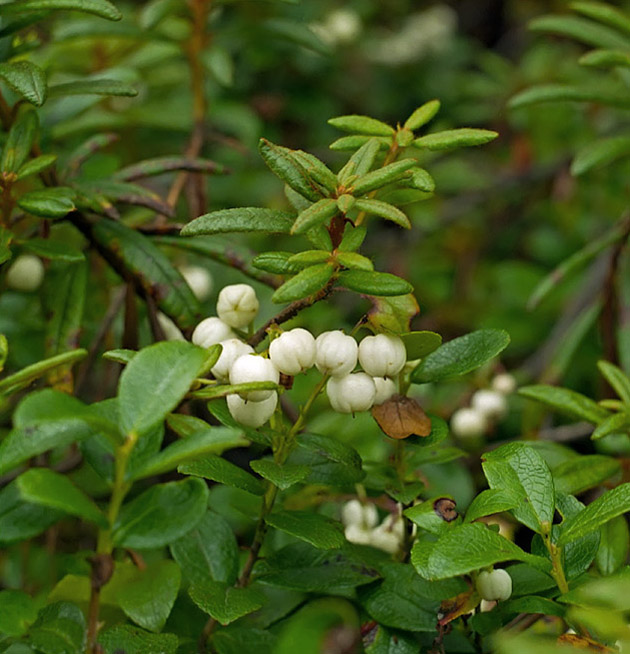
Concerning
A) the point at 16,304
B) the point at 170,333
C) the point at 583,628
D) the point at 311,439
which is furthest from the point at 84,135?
the point at 583,628

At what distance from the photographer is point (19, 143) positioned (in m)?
0.99

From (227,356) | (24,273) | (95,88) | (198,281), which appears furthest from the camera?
(198,281)

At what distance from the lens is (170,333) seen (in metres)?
1.32

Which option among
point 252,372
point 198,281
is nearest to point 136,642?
point 252,372

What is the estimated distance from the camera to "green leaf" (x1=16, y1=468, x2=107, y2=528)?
620 millimetres

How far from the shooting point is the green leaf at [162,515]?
688 mm

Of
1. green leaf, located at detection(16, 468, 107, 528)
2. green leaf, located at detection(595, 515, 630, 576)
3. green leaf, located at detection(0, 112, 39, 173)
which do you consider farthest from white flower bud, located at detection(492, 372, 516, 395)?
green leaf, located at detection(16, 468, 107, 528)

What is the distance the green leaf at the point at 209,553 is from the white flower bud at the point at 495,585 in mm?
274

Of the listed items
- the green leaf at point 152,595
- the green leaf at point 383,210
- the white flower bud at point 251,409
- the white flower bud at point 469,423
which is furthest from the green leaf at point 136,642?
the white flower bud at point 469,423

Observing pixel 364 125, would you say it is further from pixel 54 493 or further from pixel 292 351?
pixel 54 493

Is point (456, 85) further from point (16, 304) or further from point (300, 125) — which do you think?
point (16, 304)

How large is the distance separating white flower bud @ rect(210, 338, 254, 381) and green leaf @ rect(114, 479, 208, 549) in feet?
0.56

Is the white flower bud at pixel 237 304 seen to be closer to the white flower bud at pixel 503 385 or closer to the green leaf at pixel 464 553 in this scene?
the green leaf at pixel 464 553

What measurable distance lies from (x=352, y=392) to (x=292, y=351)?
9cm
